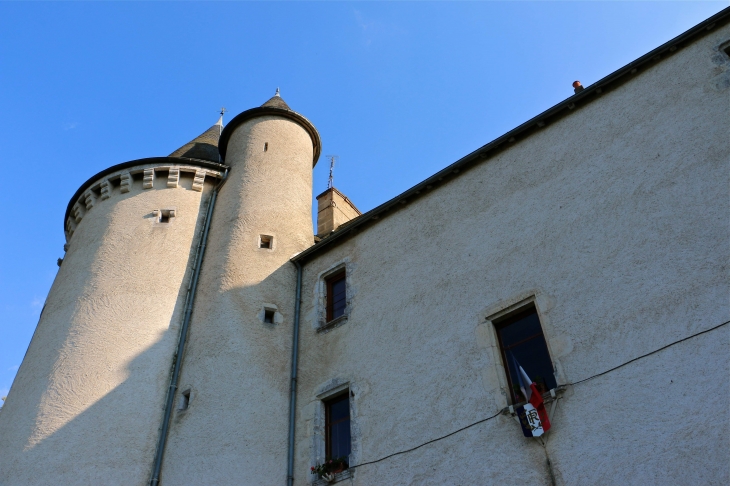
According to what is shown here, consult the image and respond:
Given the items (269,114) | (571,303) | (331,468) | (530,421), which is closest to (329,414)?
(331,468)

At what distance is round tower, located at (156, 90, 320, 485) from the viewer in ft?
33.6

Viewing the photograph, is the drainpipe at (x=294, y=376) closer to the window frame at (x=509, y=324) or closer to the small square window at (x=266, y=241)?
the small square window at (x=266, y=241)

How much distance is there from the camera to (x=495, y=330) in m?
9.31

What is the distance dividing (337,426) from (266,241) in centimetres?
460

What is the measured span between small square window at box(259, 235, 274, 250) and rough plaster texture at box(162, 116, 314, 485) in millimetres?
90

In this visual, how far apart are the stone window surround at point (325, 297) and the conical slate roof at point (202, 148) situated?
21.1 feet

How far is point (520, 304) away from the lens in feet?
30.0

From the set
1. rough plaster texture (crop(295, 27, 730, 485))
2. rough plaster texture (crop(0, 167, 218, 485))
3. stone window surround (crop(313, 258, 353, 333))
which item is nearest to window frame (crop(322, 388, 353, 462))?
rough plaster texture (crop(295, 27, 730, 485))

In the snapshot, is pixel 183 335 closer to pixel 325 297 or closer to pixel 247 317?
pixel 247 317

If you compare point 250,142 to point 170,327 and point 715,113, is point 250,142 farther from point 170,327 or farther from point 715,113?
point 715,113

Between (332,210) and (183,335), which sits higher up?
(332,210)

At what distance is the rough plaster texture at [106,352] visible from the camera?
10.2 m

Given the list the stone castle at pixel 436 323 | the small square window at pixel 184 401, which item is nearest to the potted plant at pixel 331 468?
the stone castle at pixel 436 323

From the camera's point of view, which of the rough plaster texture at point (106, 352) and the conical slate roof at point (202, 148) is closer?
the rough plaster texture at point (106, 352)
